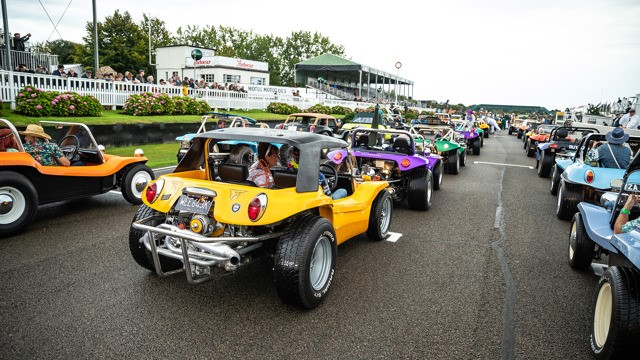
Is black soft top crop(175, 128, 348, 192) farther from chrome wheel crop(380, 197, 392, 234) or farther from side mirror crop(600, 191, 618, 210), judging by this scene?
side mirror crop(600, 191, 618, 210)

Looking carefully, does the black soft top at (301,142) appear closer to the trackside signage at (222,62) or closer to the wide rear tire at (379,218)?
the wide rear tire at (379,218)

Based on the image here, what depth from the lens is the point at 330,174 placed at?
5152 millimetres

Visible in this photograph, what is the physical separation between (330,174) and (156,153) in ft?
30.8

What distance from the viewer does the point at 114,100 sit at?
17156 millimetres

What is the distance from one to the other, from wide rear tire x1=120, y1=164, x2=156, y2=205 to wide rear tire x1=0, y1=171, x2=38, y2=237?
4.93ft

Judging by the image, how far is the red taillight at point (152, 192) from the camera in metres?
3.79

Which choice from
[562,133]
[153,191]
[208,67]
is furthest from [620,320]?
[208,67]

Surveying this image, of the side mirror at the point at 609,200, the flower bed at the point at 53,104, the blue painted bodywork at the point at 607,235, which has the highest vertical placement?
the flower bed at the point at 53,104

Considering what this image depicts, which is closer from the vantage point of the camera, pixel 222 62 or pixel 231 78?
pixel 222 62

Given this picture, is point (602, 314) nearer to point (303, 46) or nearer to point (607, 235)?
point (607, 235)

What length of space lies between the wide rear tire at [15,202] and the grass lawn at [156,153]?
197 inches

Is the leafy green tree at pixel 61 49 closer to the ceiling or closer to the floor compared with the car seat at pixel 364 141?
closer to the ceiling

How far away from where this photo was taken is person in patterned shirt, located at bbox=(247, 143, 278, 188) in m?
4.54

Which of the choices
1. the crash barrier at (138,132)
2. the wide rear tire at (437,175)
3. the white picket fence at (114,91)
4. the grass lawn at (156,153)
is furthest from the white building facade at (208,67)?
the wide rear tire at (437,175)
